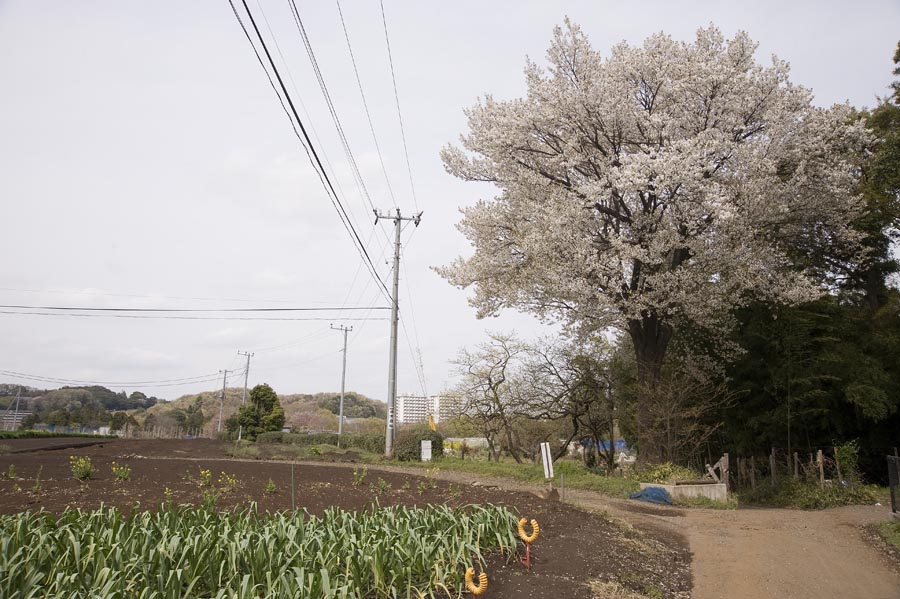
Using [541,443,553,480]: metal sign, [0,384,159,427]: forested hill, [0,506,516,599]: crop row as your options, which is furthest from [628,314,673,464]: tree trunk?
[0,384,159,427]: forested hill

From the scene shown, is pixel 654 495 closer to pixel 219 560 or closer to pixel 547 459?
pixel 547 459

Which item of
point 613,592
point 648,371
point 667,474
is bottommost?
point 613,592

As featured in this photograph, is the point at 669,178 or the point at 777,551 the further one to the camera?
the point at 669,178

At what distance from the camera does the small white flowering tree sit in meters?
14.9

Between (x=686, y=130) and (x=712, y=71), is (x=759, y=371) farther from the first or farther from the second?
(x=712, y=71)

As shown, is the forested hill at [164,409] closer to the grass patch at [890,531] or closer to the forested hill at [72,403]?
the forested hill at [72,403]

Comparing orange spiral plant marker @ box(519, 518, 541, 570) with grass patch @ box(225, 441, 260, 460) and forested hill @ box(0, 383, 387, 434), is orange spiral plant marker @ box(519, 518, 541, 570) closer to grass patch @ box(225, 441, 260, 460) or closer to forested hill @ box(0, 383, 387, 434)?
grass patch @ box(225, 441, 260, 460)

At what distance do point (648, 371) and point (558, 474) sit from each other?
389 centimetres

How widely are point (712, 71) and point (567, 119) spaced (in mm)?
3671

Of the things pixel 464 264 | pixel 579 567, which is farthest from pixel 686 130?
pixel 579 567

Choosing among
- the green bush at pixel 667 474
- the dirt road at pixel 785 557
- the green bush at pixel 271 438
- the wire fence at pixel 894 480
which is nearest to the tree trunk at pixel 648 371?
the green bush at pixel 667 474

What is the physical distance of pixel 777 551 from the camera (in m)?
8.40

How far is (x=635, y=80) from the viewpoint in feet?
52.5

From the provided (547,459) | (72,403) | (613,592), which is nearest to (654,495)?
(547,459)
